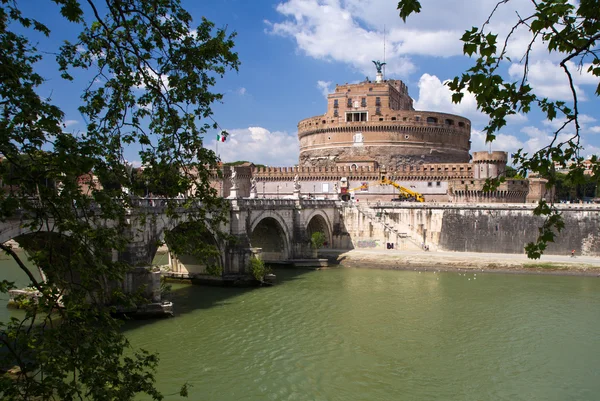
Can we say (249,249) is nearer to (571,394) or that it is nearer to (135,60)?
(571,394)

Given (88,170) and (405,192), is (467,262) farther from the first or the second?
(88,170)

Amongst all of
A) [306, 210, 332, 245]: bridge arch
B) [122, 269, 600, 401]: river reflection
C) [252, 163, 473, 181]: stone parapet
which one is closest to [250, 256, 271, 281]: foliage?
[122, 269, 600, 401]: river reflection

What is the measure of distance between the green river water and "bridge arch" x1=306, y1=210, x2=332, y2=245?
11.9 metres

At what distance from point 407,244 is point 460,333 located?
19.9 metres

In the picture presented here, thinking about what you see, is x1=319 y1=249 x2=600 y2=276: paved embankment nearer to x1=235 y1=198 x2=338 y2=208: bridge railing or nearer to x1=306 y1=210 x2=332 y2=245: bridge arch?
x1=306 y1=210 x2=332 y2=245: bridge arch

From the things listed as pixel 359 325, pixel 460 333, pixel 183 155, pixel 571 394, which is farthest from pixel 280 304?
pixel 183 155

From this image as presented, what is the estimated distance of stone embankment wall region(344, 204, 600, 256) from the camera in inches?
1307

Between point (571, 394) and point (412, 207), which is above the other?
point (412, 207)

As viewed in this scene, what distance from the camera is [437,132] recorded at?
53.3 metres

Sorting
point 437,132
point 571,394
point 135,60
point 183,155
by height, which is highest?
point 437,132

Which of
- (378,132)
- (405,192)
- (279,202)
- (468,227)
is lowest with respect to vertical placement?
(468,227)

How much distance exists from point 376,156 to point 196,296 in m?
32.6

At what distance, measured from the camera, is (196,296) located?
22609 millimetres

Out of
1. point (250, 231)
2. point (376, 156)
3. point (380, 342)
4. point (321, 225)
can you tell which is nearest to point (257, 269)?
point (250, 231)
